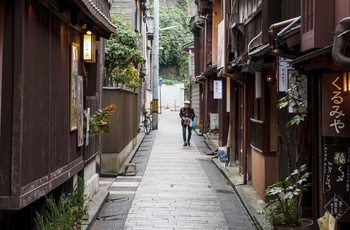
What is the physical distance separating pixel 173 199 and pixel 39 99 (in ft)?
26.8

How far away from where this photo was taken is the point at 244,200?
A: 600 inches

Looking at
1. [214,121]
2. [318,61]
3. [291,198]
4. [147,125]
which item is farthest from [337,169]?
[147,125]

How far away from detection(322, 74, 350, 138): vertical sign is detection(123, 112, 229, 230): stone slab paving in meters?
5.14

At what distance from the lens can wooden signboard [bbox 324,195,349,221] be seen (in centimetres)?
838

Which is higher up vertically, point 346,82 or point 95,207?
point 346,82

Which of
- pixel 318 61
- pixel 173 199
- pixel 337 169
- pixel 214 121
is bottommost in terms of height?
pixel 173 199

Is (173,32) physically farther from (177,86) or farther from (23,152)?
(23,152)

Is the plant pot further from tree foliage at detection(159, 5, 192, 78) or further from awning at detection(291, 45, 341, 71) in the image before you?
tree foliage at detection(159, 5, 192, 78)

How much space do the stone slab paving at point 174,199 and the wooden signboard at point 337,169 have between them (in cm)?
486

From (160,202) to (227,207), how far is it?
187cm

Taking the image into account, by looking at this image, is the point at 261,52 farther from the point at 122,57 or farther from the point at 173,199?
the point at 122,57

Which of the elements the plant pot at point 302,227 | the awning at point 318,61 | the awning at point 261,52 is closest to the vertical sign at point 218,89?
the awning at point 261,52

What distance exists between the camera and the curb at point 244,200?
12.6m

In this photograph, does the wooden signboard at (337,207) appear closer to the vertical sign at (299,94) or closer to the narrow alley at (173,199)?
the vertical sign at (299,94)
